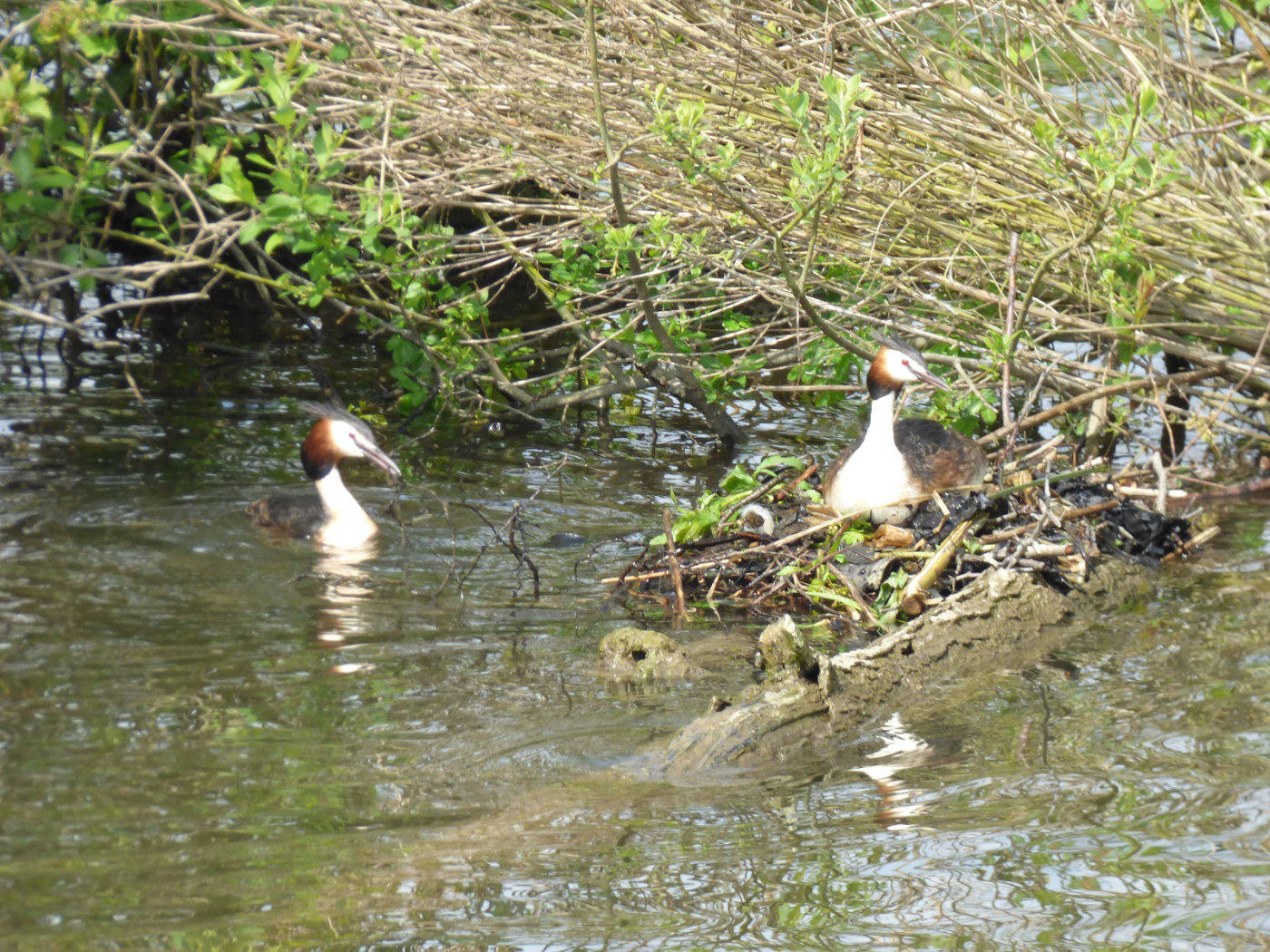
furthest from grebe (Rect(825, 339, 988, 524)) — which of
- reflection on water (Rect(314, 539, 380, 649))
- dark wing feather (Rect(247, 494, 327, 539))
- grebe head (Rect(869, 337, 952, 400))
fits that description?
dark wing feather (Rect(247, 494, 327, 539))

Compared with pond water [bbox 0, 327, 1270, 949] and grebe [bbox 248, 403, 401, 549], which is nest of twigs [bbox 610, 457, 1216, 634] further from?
grebe [bbox 248, 403, 401, 549]

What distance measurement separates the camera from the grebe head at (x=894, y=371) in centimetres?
745

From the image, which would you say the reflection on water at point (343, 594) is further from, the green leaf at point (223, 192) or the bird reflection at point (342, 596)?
the green leaf at point (223, 192)

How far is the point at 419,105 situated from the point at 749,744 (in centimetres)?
443

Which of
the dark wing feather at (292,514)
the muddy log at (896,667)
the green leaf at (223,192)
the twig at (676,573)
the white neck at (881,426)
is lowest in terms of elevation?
the muddy log at (896,667)

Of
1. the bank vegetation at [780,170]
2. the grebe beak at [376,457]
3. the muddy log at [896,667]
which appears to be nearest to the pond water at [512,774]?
the muddy log at [896,667]

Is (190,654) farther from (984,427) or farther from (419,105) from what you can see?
(984,427)

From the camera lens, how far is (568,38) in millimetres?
8656

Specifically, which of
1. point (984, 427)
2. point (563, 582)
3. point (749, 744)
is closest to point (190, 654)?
point (563, 582)

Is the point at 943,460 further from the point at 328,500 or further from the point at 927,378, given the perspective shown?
the point at 328,500

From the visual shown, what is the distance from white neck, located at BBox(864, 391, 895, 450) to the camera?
7.11 metres

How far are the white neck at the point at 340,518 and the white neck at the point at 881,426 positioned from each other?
2.77 meters

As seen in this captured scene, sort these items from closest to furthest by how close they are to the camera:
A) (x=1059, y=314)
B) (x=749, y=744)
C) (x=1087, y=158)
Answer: (x=749, y=744) < (x=1087, y=158) < (x=1059, y=314)

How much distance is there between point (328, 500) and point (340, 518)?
0.16m
